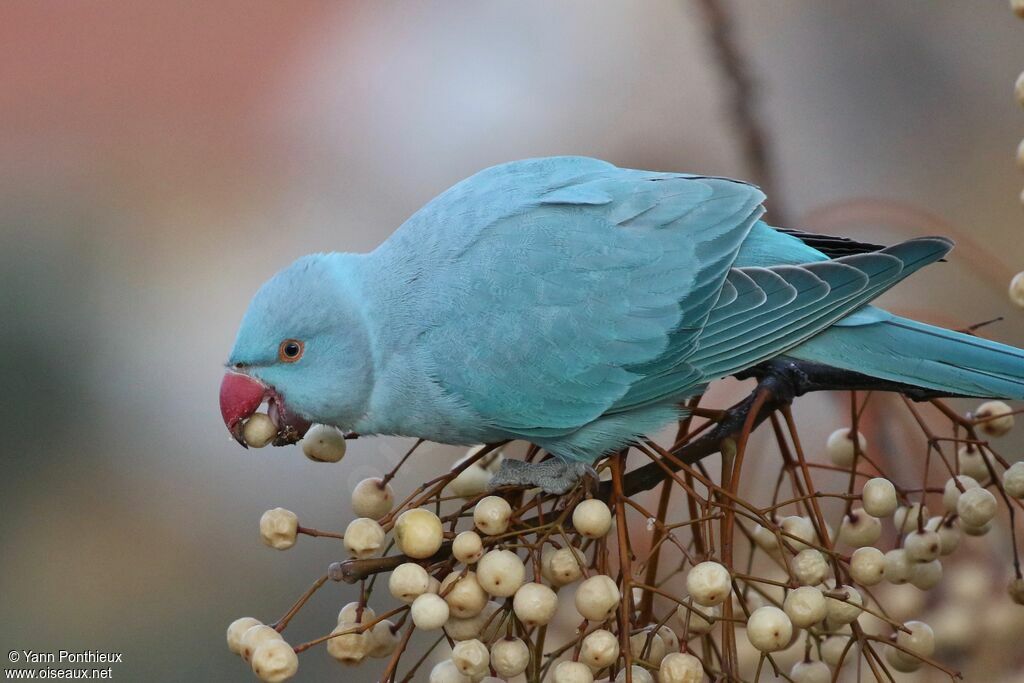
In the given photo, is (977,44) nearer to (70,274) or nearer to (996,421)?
(996,421)

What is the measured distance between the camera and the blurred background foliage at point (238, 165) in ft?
10.8

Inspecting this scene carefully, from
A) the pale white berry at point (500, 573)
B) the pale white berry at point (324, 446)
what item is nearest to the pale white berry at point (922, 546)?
the pale white berry at point (500, 573)

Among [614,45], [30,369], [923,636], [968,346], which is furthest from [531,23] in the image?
[923,636]

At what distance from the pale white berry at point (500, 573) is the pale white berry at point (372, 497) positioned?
0.88 feet

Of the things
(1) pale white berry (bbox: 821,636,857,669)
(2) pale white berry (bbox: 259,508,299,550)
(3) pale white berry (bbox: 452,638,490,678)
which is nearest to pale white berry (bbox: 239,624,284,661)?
(2) pale white berry (bbox: 259,508,299,550)

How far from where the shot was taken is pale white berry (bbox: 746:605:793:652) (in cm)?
126

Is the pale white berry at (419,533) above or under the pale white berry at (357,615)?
above

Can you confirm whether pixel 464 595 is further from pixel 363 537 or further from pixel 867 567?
pixel 867 567

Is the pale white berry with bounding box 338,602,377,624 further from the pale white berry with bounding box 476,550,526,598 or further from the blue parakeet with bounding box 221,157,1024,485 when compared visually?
the blue parakeet with bounding box 221,157,1024,485

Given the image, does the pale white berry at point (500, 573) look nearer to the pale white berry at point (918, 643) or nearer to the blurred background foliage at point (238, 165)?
the pale white berry at point (918, 643)

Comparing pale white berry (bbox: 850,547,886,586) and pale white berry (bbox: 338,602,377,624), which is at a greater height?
pale white berry (bbox: 850,547,886,586)

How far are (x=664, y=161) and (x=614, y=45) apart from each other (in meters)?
1.29

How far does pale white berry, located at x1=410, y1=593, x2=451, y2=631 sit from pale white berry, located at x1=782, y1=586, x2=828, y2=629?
0.43 meters
